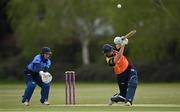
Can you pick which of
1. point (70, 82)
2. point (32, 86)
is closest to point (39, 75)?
point (32, 86)

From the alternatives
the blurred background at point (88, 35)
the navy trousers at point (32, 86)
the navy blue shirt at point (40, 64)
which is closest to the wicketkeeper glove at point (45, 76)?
the navy blue shirt at point (40, 64)

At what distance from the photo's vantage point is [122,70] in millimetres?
22547

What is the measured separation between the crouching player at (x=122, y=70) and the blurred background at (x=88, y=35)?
2696 centimetres

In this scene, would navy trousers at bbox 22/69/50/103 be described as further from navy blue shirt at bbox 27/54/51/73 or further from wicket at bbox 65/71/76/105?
wicket at bbox 65/71/76/105

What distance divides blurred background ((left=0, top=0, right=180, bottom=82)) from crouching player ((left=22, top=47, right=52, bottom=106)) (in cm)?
2569

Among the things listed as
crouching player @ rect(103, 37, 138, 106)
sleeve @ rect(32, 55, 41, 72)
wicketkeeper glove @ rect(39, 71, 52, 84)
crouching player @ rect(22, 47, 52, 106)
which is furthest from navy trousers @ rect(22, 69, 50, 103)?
crouching player @ rect(103, 37, 138, 106)

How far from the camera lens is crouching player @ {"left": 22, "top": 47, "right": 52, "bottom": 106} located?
77.2 ft

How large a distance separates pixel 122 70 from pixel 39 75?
276 centimetres

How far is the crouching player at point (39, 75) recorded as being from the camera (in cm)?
2352

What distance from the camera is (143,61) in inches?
2088

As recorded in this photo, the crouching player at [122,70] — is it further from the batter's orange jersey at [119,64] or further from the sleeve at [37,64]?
the sleeve at [37,64]

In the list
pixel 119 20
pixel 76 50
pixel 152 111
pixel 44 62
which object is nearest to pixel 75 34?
pixel 76 50

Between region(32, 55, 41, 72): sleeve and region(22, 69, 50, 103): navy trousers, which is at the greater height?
region(32, 55, 41, 72): sleeve

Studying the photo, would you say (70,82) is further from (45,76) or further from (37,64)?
(37,64)
